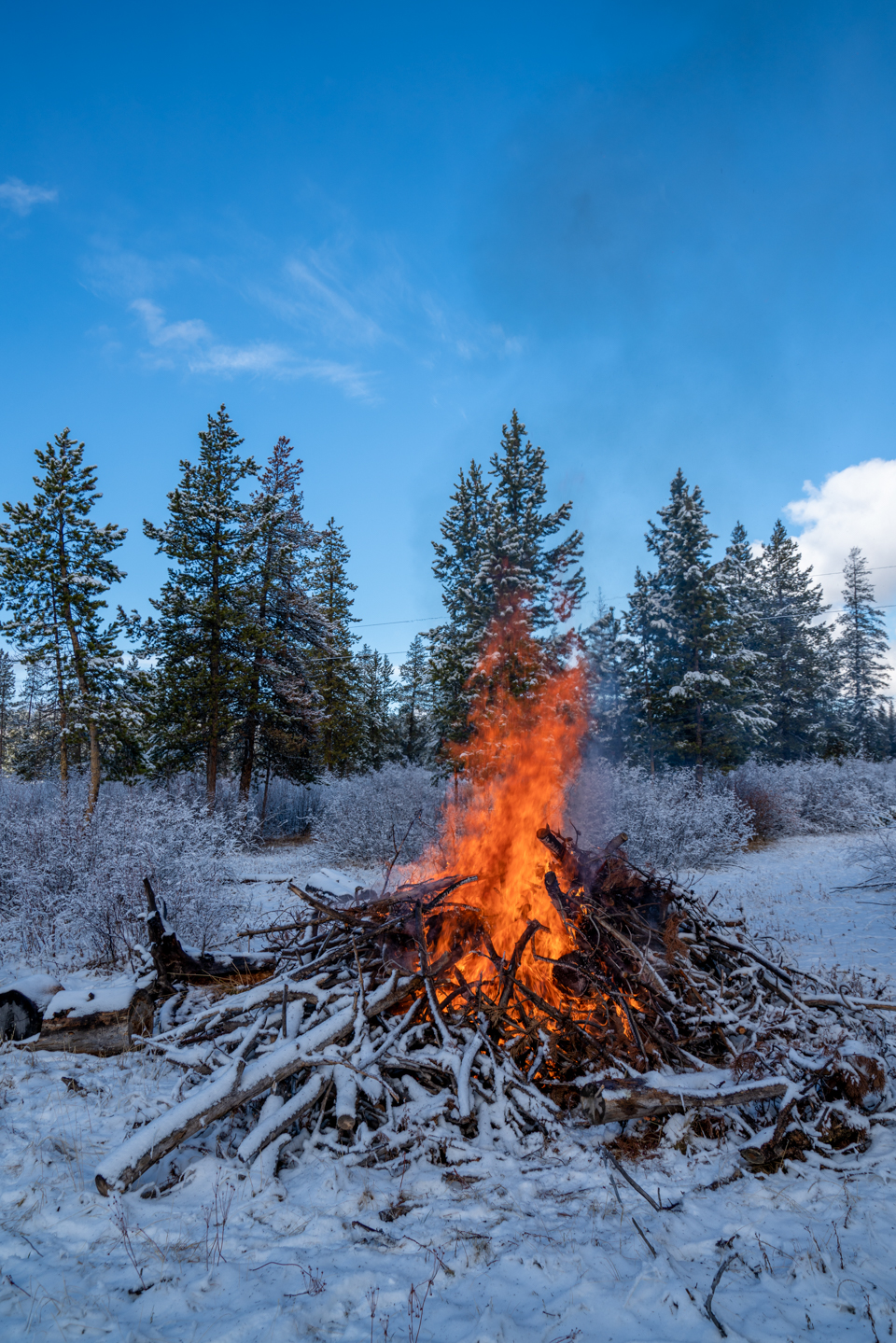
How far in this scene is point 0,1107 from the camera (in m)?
3.85

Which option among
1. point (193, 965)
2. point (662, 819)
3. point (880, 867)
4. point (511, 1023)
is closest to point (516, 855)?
point (511, 1023)

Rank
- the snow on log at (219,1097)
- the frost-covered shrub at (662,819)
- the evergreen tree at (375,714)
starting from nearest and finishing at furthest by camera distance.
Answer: the snow on log at (219,1097)
the frost-covered shrub at (662,819)
the evergreen tree at (375,714)

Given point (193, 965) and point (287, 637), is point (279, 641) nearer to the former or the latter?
point (287, 637)

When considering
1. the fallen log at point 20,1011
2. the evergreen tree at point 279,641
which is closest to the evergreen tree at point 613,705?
the evergreen tree at point 279,641

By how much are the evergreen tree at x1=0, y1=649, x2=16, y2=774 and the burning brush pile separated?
51638 mm

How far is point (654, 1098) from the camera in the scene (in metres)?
3.41

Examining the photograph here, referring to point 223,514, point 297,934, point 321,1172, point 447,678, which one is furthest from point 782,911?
point 223,514

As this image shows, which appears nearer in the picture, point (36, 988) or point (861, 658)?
point (36, 988)

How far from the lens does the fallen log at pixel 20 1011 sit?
4.87 metres

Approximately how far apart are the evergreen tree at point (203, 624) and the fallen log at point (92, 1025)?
45.2 feet

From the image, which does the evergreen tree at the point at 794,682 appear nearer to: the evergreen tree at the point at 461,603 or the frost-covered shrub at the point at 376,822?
the evergreen tree at the point at 461,603

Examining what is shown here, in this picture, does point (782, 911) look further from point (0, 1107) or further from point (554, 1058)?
point (0, 1107)

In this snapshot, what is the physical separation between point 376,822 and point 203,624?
335 inches

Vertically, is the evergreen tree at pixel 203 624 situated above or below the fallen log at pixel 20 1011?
above
